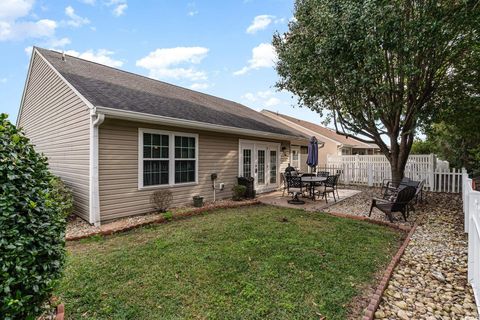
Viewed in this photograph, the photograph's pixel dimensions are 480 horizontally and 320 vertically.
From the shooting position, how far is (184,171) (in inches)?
314

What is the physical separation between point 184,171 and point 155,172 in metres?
1.02

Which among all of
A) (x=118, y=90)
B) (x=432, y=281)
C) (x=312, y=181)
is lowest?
(x=432, y=281)

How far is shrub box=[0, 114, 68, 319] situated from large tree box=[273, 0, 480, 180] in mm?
7495

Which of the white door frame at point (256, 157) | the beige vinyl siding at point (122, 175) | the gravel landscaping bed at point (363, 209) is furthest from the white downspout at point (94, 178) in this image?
the gravel landscaping bed at point (363, 209)

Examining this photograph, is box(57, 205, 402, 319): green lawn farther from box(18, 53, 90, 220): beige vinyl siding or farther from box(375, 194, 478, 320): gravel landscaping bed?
box(18, 53, 90, 220): beige vinyl siding

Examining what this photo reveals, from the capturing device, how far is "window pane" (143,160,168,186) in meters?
7.00

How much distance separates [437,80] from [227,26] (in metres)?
8.56

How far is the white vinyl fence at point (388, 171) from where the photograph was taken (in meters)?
11.0

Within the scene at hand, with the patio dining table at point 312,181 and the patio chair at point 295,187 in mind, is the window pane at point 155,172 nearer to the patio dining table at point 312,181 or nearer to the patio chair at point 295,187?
the patio chair at point 295,187

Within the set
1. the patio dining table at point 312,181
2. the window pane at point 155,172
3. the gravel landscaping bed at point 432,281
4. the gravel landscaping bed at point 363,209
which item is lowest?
the gravel landscaping bed at point 432,281

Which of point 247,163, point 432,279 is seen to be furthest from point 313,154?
point 432,279

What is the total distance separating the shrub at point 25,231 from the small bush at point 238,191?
7043mm

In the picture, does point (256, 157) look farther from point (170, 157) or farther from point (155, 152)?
point (155, 152)

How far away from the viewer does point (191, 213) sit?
277 inches
